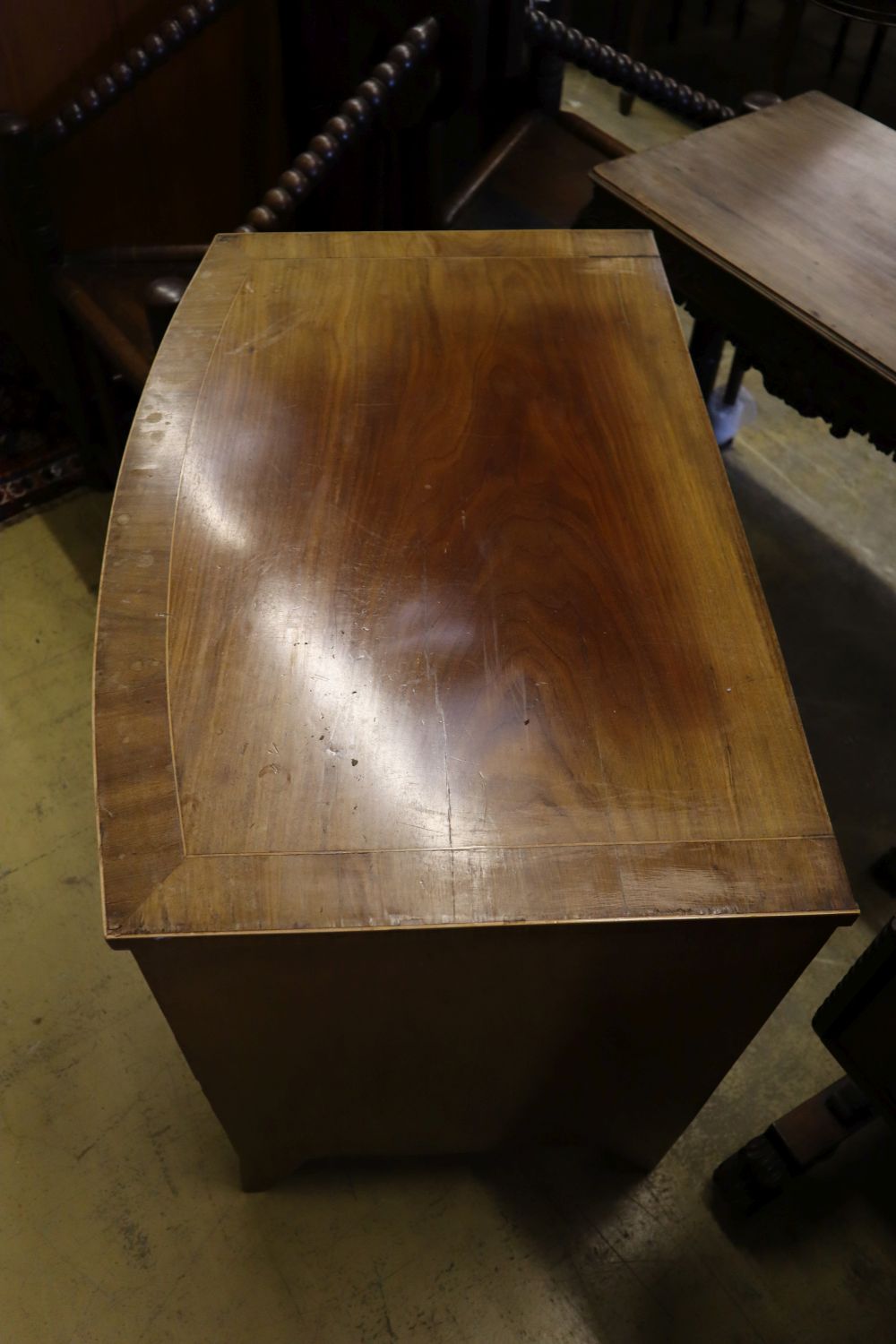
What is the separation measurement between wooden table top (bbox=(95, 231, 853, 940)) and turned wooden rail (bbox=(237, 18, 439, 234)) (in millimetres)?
299

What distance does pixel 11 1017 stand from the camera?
1411mm

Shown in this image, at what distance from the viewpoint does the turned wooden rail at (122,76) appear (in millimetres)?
1603

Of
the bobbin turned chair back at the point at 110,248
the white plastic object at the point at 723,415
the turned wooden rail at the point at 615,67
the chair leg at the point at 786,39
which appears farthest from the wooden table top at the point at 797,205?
the chair leg at the point at 786,39

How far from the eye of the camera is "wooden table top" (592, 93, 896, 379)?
1.45 m

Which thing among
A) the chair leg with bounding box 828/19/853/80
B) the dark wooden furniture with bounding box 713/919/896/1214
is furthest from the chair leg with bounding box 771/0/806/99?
the dark wooden furniture with bounding box 713/919/896/1214

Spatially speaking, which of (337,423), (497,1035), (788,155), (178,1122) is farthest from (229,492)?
(788,155)

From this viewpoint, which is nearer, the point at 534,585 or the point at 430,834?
the point at 430,834

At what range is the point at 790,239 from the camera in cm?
154

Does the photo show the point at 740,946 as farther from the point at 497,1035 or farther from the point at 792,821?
the point at 497,1035

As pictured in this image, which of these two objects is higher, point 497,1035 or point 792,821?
point 792,821

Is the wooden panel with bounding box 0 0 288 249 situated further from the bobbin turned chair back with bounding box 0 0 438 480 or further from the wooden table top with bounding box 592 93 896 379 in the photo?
the wooden table top with bounding box 592 93 896 379

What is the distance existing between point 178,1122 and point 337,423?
2.99 feet

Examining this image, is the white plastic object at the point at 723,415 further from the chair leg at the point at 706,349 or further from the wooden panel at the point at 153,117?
the wooden panel at the point at 153,117

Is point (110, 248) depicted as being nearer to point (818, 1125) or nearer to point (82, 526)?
point (82, 526)
